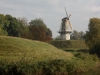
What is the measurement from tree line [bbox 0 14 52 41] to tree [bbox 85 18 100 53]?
23507 mm

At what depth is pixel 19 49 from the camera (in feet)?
109

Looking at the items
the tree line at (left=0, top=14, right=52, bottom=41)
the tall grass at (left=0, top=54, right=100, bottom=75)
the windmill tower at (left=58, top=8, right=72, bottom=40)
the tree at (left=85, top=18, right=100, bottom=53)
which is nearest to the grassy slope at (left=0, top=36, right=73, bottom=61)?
the tall grass at (left=0, top=54, right=100, bottom=75)

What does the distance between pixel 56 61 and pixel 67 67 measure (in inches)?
66.2

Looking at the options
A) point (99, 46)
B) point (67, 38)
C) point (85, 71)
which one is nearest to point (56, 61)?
point (85, 71)

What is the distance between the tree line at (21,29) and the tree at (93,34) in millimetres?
23507

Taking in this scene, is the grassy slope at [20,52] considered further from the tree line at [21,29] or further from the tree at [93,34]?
the tree line at [21,29]

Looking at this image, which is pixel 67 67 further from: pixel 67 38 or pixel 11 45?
pixel 67 38

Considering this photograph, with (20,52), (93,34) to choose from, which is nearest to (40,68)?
(20,52)

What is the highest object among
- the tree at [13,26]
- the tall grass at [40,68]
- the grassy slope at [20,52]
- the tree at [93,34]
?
the tree at [13,26]

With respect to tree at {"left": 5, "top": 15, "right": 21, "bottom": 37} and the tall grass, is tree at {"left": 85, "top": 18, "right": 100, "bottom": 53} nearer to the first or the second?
the tall grass

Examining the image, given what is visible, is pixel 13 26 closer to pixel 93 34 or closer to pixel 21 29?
pixel 21 29

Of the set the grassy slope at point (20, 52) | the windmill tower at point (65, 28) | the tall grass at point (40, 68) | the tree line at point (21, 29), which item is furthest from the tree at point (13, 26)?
the tall grass at point (40, 68)

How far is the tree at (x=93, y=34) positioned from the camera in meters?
51.7

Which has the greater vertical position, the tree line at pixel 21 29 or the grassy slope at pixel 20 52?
the tree line at pixel 21 29
